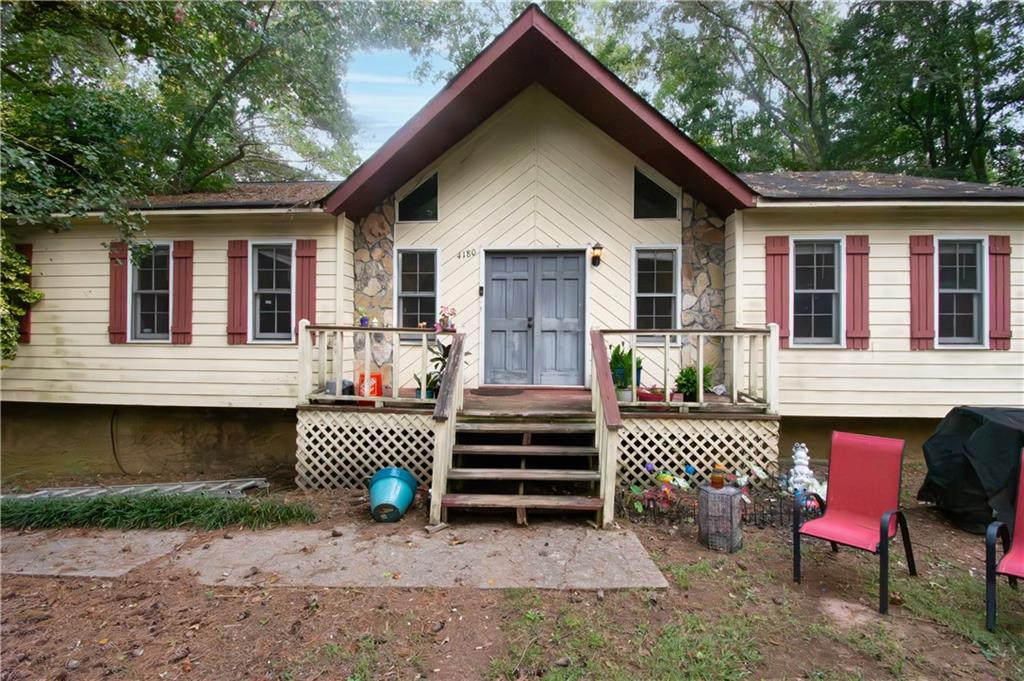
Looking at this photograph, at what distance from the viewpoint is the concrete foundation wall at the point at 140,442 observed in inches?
292

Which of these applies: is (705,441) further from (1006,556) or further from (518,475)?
(1006,556)

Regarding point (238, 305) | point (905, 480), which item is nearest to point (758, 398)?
point (905, 480)

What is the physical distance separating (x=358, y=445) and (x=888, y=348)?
719 centimetres

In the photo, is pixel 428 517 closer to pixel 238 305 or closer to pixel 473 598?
pixel 473 598

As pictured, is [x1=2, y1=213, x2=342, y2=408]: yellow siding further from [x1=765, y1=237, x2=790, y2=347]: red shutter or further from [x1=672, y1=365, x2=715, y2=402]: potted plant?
[x1=765, y1=237, x2=790, y2=347]: red shutter

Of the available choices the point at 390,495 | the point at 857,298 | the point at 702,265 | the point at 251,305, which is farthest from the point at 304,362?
the point at 857,298

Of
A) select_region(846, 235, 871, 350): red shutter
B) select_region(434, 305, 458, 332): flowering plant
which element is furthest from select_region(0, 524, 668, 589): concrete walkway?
select_region(846, 235, 871, 350): red shutter

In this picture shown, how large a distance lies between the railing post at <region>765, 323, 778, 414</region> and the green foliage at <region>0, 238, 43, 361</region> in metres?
10.3

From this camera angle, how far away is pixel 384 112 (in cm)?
1733

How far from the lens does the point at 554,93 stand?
7.03 metres

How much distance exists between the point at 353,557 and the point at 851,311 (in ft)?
22.6

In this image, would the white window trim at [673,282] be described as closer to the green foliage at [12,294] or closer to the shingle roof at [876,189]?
the shingle roof at [876,189]

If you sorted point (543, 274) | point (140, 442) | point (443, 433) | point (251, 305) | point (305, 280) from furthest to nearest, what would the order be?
point (140, 442) < point (543, 274) < point (251, 305) < point (305, 280) < point (443, 433)

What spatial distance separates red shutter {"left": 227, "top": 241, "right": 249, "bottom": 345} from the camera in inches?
276
